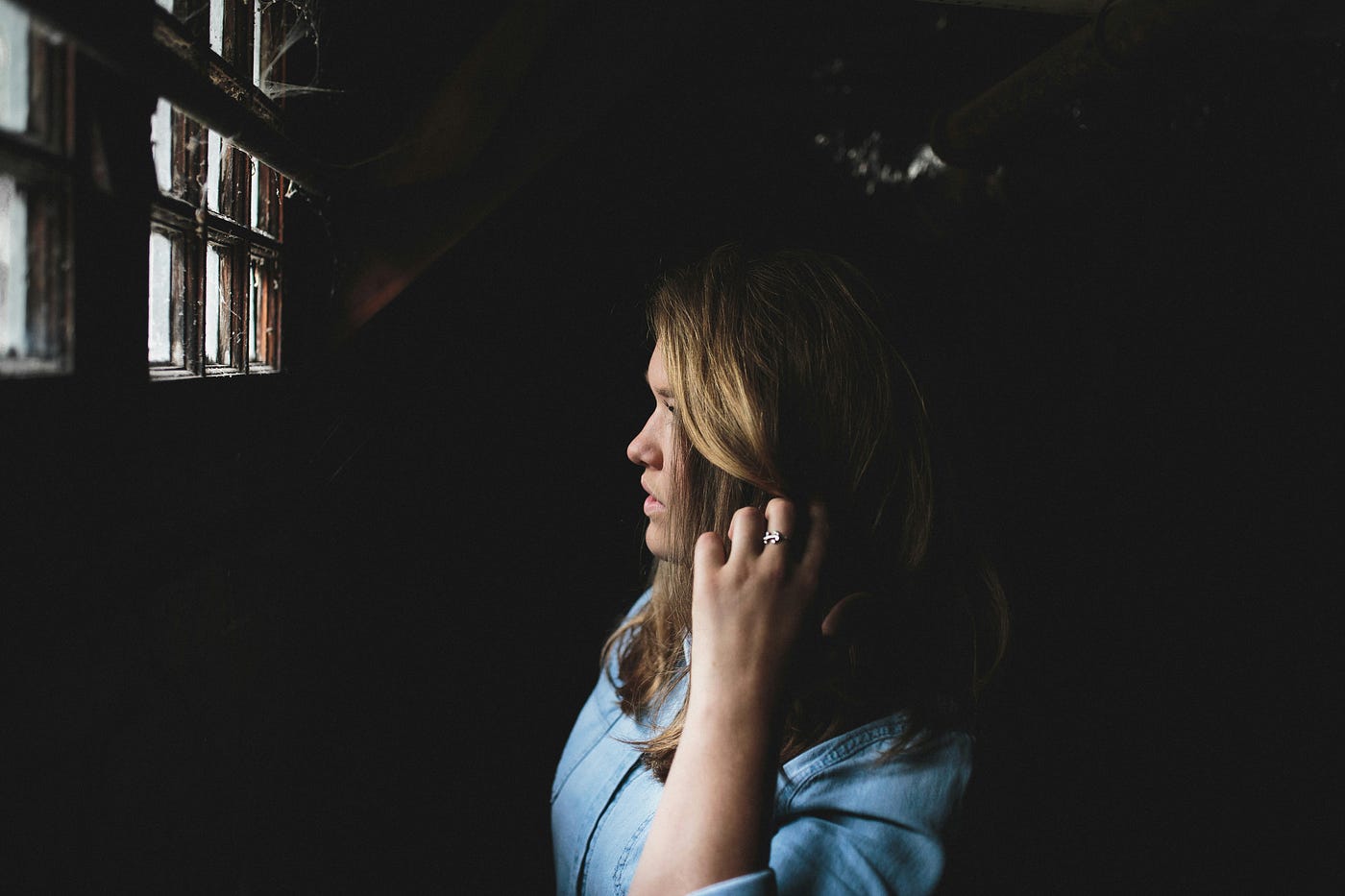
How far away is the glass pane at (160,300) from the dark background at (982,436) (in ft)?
1.58

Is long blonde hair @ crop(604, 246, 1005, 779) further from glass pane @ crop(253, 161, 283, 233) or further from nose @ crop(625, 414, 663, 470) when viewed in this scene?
glass pane @ crop(253, 161, 283, 233)

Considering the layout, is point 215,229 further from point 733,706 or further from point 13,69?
point 733,706

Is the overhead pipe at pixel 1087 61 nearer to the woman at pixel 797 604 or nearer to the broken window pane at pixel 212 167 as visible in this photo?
the woman at pixel 797 604

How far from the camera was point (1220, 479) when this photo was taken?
1647mm

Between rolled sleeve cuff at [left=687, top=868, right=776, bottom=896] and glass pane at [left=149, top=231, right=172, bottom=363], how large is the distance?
2.61ft

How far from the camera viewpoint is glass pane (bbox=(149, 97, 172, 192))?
2.37 ft

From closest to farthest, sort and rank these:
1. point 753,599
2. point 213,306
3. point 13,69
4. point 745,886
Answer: point 13,69 < point 745,886 < point 753,599 < point 213,306

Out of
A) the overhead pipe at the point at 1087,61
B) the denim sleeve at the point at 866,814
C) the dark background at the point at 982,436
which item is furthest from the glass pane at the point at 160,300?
the overhead pipe at the point at 1087,61

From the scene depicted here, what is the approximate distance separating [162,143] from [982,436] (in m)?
1.59

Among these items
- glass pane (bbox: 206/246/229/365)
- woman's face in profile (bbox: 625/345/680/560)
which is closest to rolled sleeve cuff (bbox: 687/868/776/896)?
woman's face in profile (bbox: 625/345/680/560)

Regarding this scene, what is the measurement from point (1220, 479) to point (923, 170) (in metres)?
1.01

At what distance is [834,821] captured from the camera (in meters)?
0.81

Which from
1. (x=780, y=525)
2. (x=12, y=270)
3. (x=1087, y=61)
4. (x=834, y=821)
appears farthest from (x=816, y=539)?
(x=1087, y=61)

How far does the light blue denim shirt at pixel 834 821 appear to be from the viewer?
76cm
